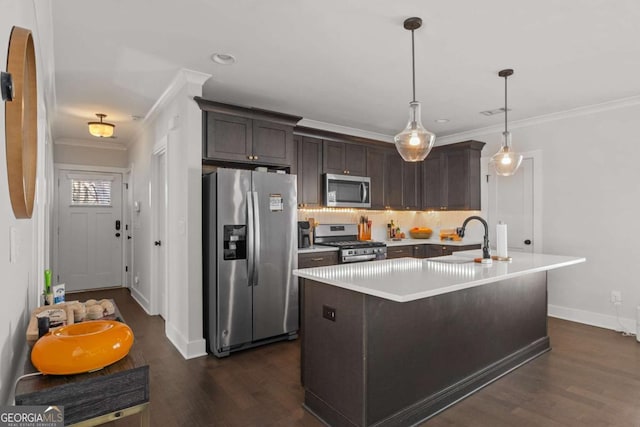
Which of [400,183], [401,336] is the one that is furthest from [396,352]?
[400,183]

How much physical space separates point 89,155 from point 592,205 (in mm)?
7421

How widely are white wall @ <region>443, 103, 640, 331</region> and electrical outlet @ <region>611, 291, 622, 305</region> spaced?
0.04 m

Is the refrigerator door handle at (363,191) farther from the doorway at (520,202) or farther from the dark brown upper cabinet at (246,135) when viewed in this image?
the doorway at (520,202)

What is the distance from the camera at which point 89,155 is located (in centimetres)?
620

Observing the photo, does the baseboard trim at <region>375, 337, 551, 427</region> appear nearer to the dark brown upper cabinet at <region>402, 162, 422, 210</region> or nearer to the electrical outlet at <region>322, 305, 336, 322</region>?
the electrical outlet at <region>322, 305, 336, 322</region>

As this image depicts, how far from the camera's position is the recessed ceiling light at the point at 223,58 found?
2.97m

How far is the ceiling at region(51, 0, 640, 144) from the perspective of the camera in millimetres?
2326

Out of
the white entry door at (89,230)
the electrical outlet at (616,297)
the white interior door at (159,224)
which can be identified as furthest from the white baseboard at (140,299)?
the electrical outlet at (616,297)

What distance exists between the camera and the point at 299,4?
2244mm

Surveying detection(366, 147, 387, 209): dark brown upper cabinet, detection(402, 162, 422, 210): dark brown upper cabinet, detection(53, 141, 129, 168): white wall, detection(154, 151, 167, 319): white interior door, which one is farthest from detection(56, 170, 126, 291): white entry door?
detection(402, 162, 422, 210): dark brown upper cabinet

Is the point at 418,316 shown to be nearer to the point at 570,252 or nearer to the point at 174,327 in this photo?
the point at 174,327

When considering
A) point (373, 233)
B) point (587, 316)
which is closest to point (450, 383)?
point (587, 316)

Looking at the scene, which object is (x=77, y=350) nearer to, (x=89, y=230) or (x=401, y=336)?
(x=401, y=336)

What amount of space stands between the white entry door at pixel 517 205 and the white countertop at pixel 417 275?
1.78m
